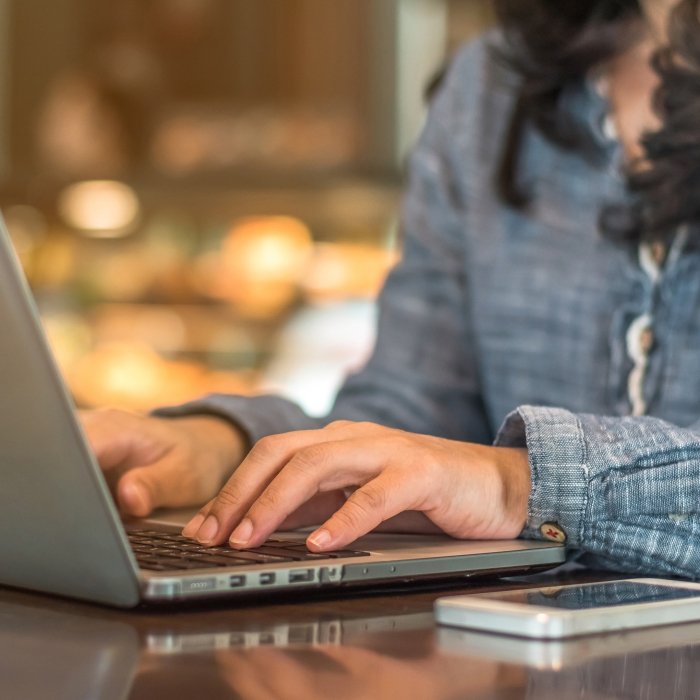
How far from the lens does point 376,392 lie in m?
1.18

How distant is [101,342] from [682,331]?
199 cm

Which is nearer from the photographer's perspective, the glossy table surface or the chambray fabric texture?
the glossy table surface

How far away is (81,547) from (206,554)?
0.26 ft

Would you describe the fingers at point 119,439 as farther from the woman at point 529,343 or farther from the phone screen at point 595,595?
the phone screen at point 595,595

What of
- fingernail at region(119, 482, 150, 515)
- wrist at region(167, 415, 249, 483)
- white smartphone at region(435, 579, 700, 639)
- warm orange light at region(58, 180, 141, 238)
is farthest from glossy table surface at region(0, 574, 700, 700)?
warm orange light at region(58, 180, 141, 238)

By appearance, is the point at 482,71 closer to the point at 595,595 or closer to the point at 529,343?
the point at 529,343

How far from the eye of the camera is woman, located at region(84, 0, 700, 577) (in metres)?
0.70

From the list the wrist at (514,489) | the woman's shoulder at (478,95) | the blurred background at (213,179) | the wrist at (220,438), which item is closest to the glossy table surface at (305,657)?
the wrist at (514,489)

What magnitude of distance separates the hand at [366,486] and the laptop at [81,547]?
0.02 m

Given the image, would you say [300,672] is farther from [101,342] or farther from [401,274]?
[101,342]

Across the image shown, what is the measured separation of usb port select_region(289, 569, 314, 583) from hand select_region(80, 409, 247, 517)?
0.27 metres

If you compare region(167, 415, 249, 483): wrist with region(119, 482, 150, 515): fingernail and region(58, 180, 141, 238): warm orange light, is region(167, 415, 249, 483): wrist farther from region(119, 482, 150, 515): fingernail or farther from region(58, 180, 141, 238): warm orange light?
region(58, 180, 141, 238): warm orange light

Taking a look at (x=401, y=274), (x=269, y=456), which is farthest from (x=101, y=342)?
(x=269, y=456)

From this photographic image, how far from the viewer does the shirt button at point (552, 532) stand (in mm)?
703
